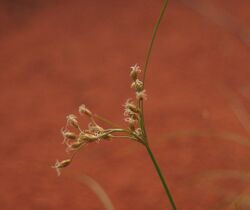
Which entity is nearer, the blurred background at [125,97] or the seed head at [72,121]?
the seed head at [72,121]

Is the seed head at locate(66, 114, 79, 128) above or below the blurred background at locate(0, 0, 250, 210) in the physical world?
below

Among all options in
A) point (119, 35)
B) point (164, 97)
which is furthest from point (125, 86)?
point (119, 35)

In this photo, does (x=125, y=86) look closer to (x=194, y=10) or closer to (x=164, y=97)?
(x=164, y=97)

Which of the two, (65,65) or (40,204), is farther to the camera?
(65,65)

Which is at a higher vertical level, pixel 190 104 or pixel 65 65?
pixel 65 65

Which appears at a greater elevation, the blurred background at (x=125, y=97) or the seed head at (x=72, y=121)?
the blurred background at (x=125, y=97)

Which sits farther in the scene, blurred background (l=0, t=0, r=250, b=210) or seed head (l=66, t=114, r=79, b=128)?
blurred background (l=0, t=0, r=250, b=210)

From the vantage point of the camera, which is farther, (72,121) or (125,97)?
(125,97)

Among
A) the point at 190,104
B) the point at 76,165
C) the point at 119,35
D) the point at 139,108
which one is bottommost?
the point at 139,108
